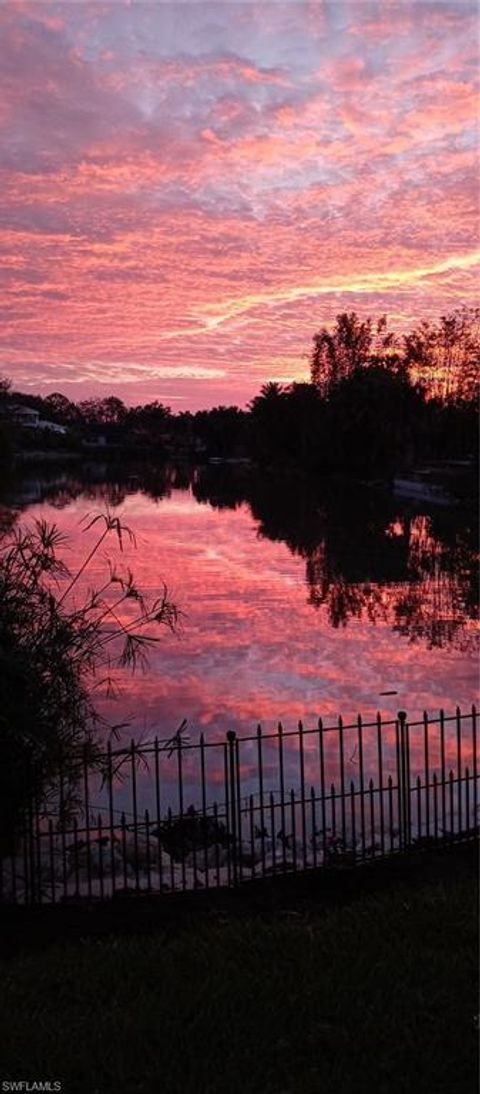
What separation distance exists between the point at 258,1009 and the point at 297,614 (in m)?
18.5

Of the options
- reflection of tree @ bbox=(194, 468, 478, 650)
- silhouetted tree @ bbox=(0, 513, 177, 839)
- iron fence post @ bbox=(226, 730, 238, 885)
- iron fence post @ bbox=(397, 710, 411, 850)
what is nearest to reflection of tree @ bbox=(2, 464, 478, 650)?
reflection of tree @ bbox=(194, 468, 478, 650)

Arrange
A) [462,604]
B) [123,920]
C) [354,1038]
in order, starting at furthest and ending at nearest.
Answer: [462,604] < [123,920] < [354,1038]

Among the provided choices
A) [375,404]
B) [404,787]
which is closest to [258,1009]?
[404,787]

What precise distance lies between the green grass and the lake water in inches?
291

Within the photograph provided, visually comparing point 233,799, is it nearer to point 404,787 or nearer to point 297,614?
point 404,787

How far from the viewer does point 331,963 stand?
217 inches

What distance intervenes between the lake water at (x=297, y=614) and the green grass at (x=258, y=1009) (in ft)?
24.2

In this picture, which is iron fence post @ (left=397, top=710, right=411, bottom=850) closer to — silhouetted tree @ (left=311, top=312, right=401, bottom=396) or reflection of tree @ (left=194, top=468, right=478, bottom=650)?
reflection of tree @ (left=194, top=468, right=478, bottom=650)

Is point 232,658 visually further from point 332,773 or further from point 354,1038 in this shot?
point 354,1038

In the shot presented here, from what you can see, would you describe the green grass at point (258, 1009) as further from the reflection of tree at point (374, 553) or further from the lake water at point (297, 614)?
the reflection of tree at point (374, 553)

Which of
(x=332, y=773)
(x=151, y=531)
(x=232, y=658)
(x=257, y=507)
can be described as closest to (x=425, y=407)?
(x=257, y=507)

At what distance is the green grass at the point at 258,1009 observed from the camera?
4316mm

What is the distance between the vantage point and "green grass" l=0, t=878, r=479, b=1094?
4.32m

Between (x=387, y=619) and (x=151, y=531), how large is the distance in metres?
24.9
